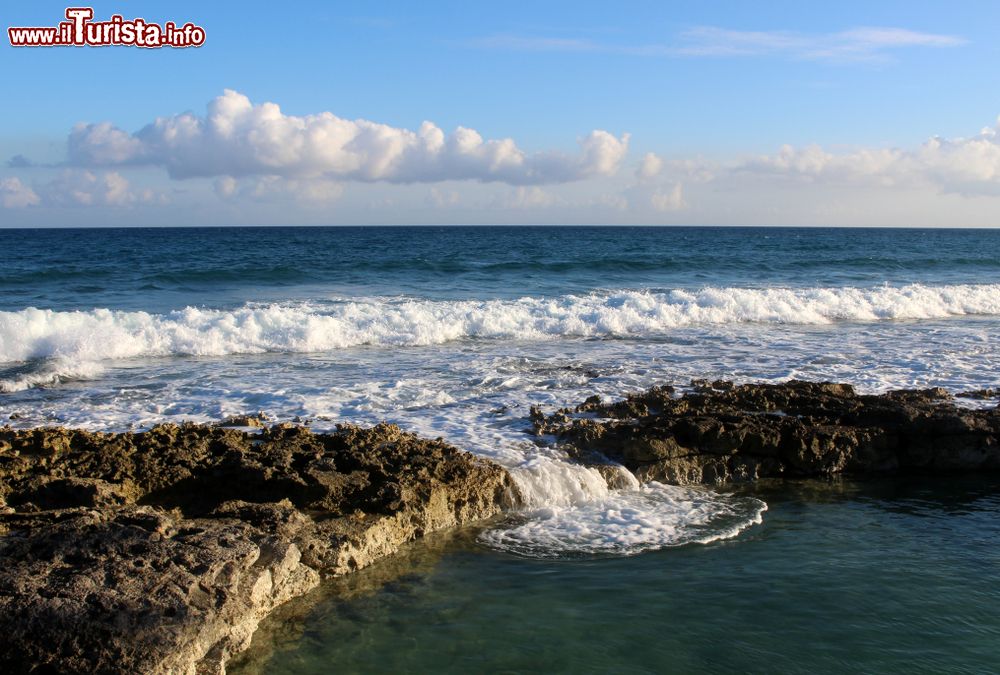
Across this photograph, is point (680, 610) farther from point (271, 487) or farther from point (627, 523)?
point (271, 487)

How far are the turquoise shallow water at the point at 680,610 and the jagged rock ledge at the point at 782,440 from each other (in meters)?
1.40

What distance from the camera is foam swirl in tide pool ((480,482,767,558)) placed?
6645 millimetres

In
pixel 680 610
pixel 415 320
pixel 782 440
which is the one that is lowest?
pixel 680 610

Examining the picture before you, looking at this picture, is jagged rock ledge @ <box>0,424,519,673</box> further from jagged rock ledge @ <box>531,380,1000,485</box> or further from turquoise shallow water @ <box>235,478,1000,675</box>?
jagged rock ledge @ <box>531,380,1000,485</box>

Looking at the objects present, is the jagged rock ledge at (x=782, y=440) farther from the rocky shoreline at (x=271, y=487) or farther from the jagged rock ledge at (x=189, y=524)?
the jagged rock ledge at (x=189, y=524)

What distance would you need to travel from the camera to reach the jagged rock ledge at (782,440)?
838cm

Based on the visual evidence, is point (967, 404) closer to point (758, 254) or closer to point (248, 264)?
point (248, 264)

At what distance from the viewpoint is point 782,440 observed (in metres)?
8.67

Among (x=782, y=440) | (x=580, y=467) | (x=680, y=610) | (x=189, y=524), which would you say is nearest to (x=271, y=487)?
(x=189, y=524)

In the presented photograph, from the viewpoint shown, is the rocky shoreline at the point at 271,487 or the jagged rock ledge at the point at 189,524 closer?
the jagged rock ledge at the point at 189,524

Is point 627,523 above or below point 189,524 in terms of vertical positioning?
below

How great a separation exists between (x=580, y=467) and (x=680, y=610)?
2563 mm

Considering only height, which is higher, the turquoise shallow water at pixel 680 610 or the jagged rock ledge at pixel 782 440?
the jagged rock ledge at pixel 782 440

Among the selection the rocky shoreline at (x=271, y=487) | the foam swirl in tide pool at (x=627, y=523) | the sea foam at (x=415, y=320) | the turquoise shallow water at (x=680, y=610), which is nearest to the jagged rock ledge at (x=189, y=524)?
the rocky shoreline at (x=271, y=487)
